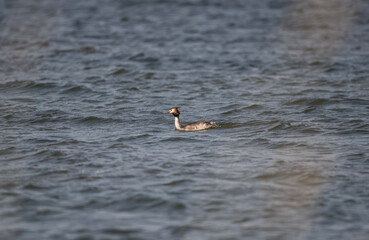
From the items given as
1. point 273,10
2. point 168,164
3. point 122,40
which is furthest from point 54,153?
point 273,10

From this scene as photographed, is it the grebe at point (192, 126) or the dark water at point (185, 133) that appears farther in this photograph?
the grebe at point (192, 126)

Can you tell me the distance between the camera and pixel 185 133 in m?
14.1

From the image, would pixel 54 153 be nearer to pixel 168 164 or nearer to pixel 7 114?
pixel 168 164

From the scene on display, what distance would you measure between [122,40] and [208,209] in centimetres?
1690

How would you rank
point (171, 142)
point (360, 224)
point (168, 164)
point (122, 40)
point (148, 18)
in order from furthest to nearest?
1. point (148, 18)
2. point (122, 40)
3. point (171, 142)
4. point (168, 164)
5. point (360, 224)

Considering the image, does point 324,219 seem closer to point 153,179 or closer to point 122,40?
point 153,179

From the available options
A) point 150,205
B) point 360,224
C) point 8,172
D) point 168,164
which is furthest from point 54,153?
point 360,224

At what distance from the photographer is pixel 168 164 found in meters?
11.9

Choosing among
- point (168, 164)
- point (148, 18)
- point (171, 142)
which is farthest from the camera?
point (148, 18)

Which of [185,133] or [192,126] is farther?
[192,126]

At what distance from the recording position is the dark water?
945cm

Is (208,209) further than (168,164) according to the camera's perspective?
No

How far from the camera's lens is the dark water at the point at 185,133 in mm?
9445

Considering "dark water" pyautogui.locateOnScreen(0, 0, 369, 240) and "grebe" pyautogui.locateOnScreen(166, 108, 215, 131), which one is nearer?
"dark water" pyautogui.locateOnScreen(0, 0, 369, 240)
